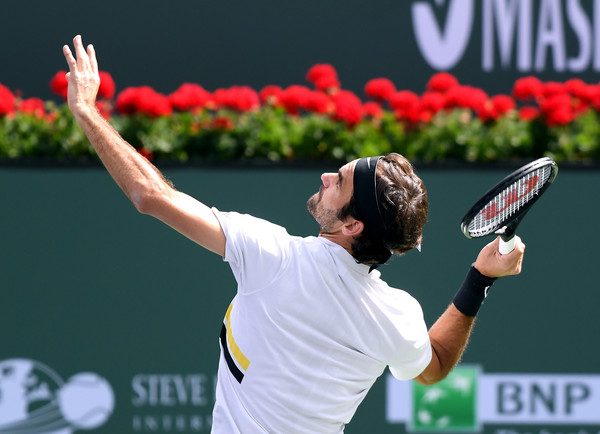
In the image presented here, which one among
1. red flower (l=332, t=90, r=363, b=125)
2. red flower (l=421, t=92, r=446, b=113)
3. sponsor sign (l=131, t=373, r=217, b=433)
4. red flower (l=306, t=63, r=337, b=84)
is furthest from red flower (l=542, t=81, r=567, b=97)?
sponsor sign (l=131, t=373, r=217, b=433)

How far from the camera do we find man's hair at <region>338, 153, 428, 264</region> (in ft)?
8.00

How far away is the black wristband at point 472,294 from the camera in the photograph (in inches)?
109

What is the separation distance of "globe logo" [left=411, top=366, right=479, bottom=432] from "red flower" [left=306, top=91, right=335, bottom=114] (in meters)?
1.50

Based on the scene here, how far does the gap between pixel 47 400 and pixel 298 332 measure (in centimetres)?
263

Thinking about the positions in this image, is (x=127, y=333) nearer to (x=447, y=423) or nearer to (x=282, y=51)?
(x=447, y=423)

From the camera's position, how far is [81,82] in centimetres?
241

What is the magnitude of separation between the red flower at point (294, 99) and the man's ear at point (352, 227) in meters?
2.66

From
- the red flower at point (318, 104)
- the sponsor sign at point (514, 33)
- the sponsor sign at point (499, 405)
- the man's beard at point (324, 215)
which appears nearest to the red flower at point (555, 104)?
the sponsor sign at point (514, 33)

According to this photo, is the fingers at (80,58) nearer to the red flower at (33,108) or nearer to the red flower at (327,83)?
the red flower at (33,108)

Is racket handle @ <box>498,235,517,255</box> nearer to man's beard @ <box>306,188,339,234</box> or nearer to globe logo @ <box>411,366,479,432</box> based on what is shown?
man's beard @ <box>306,188,339,234</box>

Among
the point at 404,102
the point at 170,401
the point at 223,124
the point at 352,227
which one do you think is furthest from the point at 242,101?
the point at 352,227

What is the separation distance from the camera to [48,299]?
4.73m

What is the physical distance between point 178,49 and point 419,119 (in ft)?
5.93

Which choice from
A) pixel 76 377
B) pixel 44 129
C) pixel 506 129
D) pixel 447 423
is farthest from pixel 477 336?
pixel 44 129
